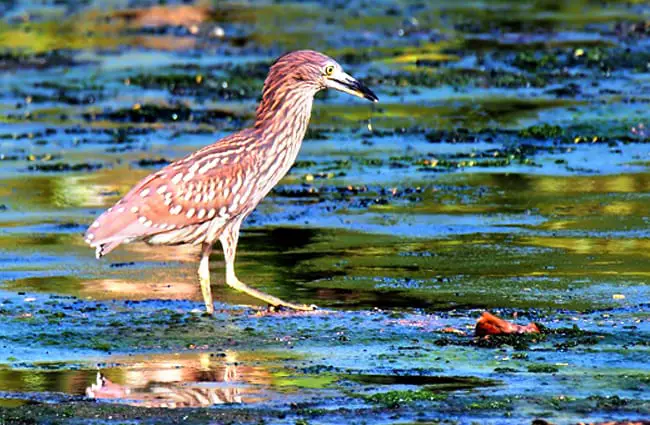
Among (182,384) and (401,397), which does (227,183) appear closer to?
(182,384)

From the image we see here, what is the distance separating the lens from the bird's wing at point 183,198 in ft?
34.5

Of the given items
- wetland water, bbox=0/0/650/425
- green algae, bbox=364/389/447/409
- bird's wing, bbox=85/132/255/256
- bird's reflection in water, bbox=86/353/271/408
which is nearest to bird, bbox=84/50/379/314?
bird's wing, bbox=85/132/255/256

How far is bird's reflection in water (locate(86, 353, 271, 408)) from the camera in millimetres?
8398

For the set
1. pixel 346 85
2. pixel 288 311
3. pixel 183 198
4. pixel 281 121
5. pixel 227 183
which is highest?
pixel 346 85

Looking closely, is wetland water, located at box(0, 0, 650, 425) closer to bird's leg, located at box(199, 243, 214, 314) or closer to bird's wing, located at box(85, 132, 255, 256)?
bird's leg, located at box(199, 243, 214, 314)

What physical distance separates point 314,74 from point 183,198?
1.18 meters

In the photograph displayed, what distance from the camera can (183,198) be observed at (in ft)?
35.2

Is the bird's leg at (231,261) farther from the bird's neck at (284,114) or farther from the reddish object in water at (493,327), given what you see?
the reddish object in water at (493,327)

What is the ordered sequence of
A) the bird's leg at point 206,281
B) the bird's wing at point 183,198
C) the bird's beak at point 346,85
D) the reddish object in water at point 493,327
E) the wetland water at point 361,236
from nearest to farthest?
the wetland water at point 361,236 < the reddish object in water at point 493,327 < the bird's wing at point 183,198 < the bird's leg at point 206,281 < the bird's beak at point 346,85

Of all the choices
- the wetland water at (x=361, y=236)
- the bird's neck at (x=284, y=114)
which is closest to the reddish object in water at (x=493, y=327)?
the wetland water at (x=361, y=236)

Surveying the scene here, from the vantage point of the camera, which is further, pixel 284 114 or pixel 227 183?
pixel 284 114

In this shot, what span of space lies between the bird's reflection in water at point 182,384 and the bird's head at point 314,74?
91.2 inches

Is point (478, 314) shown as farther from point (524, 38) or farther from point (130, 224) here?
point (524, 38)

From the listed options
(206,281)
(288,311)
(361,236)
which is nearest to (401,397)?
(288,311)
